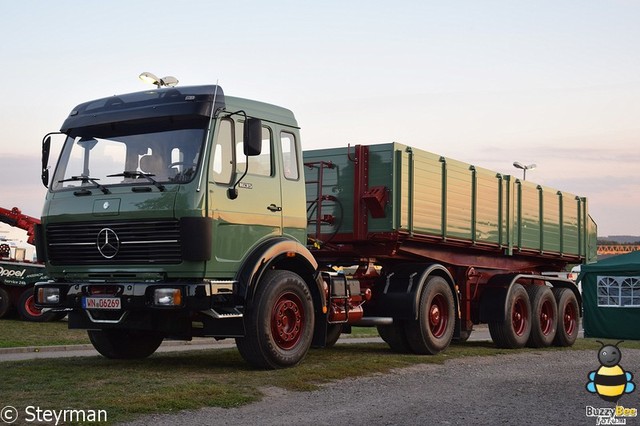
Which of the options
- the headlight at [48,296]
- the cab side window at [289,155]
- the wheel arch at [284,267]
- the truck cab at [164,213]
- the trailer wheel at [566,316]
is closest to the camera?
the truck cab at [164,213]

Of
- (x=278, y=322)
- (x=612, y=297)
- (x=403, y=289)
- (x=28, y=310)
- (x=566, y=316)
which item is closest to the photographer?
(x=278, y=322)

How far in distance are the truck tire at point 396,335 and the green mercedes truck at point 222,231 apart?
23 mm

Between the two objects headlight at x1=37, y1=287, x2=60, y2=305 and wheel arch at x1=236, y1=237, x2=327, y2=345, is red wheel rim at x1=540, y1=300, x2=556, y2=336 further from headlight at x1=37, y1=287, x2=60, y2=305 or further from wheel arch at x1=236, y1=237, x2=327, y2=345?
headlight at x1=37, y1=287, x2=60, y2=305

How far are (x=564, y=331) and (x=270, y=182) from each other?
9.97m

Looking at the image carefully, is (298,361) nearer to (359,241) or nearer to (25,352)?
(359,241)

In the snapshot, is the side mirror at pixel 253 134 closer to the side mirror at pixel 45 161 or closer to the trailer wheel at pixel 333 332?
the side mirror at pixel 45 161

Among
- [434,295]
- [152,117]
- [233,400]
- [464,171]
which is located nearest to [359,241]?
[434,295]

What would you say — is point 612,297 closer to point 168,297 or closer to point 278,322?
point 278,322

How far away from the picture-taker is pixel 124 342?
13148 millimetres

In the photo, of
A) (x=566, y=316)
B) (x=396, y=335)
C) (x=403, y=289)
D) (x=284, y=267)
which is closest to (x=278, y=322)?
(x=284, y=267)

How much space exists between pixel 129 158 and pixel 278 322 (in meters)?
2.81

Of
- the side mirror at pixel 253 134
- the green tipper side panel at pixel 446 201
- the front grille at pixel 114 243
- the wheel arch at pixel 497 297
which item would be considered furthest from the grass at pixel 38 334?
the side mirror at pixel 253 134

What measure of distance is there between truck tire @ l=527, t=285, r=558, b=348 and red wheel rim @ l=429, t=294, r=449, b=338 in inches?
129

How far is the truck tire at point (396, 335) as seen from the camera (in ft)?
48.7
